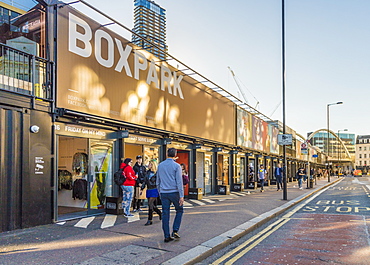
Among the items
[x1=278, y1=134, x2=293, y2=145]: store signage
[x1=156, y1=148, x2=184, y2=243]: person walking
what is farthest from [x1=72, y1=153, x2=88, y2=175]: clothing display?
[x1=278, y1=134, x2=293, y2=145]: store signage

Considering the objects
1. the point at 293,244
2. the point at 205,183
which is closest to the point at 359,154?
the point at 205,183

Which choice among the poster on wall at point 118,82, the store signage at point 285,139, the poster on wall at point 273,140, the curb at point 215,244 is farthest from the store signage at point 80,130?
the poster on wall at point 273,140

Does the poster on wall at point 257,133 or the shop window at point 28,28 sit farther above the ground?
the shop window at point 28,28

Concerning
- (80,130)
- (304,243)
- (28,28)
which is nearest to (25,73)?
(28,28)

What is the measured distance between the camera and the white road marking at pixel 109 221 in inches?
335

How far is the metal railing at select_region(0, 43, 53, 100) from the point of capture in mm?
8008

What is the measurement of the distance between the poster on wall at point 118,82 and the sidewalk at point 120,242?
360 centimetres

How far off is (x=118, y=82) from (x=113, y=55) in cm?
96

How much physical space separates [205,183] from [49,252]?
13186 mm

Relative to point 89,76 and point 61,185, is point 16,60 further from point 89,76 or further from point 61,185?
point 61,185

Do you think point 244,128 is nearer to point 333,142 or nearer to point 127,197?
point 127,197

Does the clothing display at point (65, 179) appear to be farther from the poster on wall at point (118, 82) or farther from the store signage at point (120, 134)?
the poster on wall at point (118, 82)

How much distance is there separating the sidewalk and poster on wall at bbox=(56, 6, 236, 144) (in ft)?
11.8

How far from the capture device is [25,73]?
8398 mm
